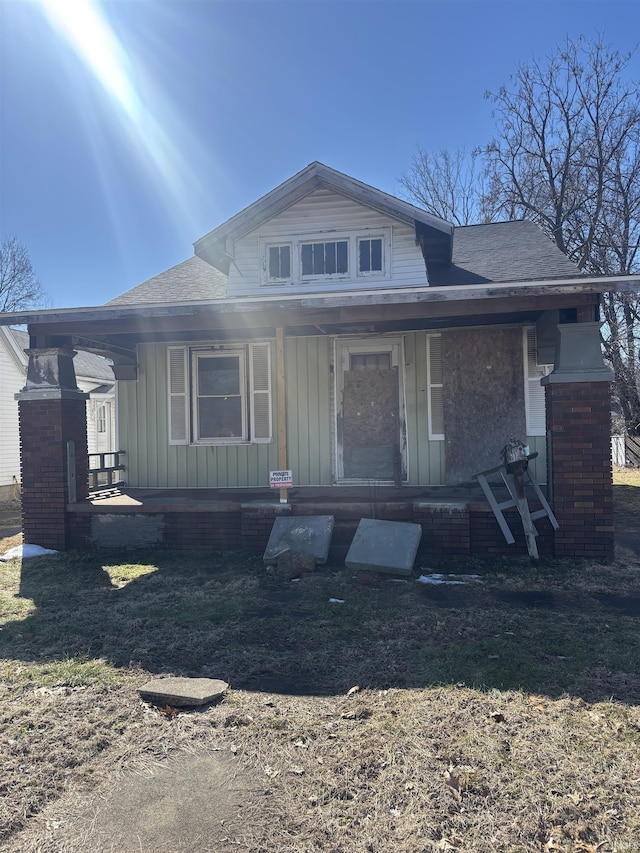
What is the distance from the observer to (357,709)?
3109mm

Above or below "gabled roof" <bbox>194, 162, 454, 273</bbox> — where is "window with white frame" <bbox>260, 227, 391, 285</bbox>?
below

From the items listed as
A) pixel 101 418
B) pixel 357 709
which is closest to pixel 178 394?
pixel 357 709

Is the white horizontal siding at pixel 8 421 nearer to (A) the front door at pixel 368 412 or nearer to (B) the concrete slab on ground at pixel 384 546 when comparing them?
(A) the front door at pixel 368 412

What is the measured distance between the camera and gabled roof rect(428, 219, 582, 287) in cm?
773

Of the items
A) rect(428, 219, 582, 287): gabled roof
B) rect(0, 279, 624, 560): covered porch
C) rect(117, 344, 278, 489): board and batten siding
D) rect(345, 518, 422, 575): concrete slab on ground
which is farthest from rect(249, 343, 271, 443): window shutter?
rect(345, 518, 422, 575): concrete slab on ground

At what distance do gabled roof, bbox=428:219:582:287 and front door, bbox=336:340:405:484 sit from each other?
1.42 meters

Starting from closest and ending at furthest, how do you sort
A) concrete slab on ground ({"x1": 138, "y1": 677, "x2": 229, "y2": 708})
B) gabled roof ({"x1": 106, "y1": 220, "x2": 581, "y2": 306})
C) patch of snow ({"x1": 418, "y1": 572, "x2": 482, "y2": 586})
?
1. concrete slab on ground ({"x1": 138, "y1": 677, "x2": 229, "y2": 708})
2. patch of snow ({"x1": 418, "y1": 572, "x2": 482, "y2": 586})
3. gabled roof ({"x1": 106, "y1": 220, "x2": 581, "y2": 306})

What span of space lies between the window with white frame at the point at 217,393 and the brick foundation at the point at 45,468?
193 centimetres

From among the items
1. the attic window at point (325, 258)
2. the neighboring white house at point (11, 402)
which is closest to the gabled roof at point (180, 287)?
the attic window at point (325, 258)

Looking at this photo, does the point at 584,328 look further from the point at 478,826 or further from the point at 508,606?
the point at 478,826

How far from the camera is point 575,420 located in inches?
238

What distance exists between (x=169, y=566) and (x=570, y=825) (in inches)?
198

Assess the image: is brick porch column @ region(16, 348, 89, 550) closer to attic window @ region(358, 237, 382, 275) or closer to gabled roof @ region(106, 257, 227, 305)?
gabled roof @ region(106, 257, 227, 305)

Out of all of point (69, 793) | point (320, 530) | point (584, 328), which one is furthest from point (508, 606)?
point (69, 793)
